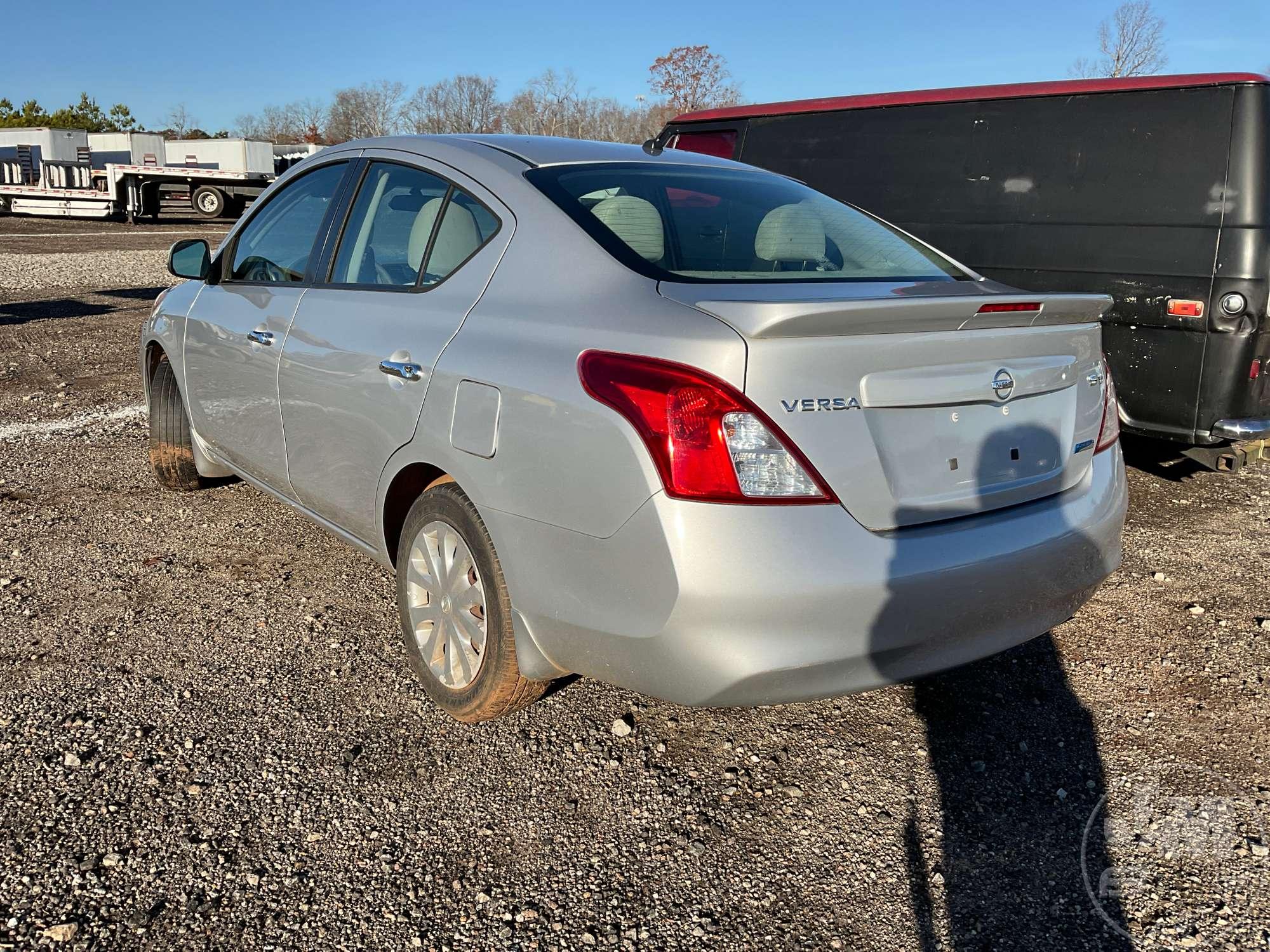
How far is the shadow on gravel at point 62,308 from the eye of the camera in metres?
11.1

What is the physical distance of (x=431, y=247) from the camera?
3186mm

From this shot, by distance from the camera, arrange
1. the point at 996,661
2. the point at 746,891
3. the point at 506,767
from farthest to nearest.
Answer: the point at 996,661 < the point at 506,767 < the point at 746,891

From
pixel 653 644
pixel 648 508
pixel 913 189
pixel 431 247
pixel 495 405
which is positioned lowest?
pixel 653 644

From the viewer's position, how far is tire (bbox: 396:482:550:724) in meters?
2.78

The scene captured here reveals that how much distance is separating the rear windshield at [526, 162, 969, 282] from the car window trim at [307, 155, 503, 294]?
23 cm

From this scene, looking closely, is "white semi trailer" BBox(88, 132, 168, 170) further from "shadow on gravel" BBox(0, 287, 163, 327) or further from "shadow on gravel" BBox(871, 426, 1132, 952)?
"shadow on gravel" BBox(871, 426, 1132, 952)

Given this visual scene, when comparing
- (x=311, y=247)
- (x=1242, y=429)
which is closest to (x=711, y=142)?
(x=1242, y=429)

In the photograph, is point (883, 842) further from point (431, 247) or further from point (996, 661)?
point (431, 247)

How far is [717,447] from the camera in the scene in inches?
88.4

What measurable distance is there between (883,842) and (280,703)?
1.80 meters

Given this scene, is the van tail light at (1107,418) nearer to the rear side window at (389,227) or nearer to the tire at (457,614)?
the tire at (457,614)

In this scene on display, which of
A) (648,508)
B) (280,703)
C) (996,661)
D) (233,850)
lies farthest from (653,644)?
(996,661)

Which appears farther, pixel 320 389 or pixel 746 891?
pixel 320 389

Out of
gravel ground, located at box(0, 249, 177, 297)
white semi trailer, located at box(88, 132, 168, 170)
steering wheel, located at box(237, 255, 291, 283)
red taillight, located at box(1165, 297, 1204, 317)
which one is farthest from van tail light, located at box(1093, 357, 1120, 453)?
white semi trailer, located at box(88, 132, 168, 170)
